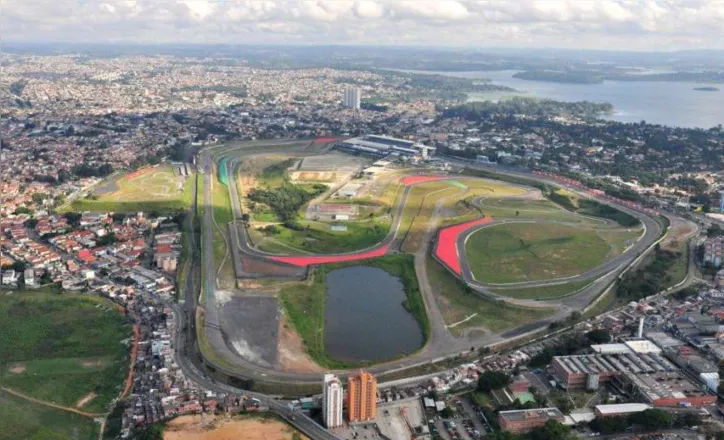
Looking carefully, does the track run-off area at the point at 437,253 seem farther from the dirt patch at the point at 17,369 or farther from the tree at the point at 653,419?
the tree at the point at 653,419

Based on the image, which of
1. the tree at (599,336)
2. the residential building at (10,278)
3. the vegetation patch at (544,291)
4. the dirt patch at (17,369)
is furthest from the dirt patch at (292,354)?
the residential building at (10,278)

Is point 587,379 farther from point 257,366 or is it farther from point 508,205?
point 508,205

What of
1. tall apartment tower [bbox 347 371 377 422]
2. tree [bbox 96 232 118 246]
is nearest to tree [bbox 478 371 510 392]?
tall apartment tower [bbox 347 371 377 422]

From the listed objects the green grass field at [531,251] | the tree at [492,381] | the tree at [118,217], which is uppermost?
the green grass field at [531,251]

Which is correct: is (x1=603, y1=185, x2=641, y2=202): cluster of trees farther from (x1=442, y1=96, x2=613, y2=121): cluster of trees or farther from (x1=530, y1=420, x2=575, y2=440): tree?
(x1=442, y1=96, x2=613, y2=121): cluster of trees

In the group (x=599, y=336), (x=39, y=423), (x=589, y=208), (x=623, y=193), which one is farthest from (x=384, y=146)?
(x=39, y=423)

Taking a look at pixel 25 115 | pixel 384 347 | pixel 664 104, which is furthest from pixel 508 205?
pixel 664 104
